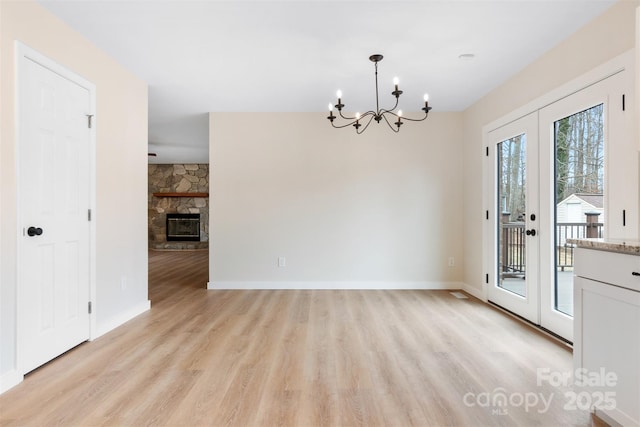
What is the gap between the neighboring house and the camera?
98.5 inches

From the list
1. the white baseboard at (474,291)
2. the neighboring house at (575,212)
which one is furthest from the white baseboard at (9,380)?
the white baseboard at (474,291)

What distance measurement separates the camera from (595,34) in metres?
2.47

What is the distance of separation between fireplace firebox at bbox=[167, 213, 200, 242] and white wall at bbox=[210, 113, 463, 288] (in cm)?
566

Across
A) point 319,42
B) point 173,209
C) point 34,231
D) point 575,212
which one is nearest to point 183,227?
point 173,209

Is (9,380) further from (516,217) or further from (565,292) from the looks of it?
(516,217)

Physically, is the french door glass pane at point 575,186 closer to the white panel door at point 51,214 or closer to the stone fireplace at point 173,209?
the white panel door at point 51,214

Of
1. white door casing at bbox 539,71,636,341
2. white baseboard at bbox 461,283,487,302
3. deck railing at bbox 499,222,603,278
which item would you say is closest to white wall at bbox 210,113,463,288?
white baseboard at bbox 461,283,487,302

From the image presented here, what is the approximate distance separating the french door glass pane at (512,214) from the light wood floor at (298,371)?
456mm

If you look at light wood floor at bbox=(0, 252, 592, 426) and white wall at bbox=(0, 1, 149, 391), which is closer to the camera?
light wood floor at bbox=(0, 252, 592, 426)

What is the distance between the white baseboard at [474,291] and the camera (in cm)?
420

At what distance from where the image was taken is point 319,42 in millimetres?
2820

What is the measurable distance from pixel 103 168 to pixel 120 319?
1460 mm

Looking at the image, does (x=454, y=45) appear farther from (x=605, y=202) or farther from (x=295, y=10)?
(x=605, y=202)

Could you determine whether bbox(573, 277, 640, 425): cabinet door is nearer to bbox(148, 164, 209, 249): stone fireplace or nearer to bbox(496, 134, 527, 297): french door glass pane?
bbox(496, 134, 527, 297): french door glass pane
